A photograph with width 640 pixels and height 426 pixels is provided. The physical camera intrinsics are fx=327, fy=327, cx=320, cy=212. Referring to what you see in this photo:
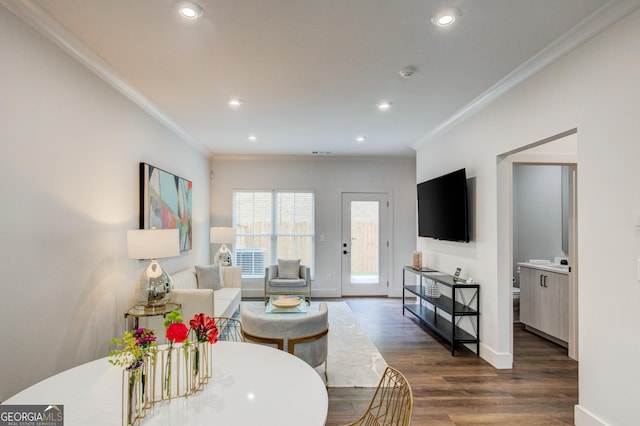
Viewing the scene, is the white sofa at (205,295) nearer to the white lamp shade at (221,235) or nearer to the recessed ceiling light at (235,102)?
the white lamp shade at (221,235)

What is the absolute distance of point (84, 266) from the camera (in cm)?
255

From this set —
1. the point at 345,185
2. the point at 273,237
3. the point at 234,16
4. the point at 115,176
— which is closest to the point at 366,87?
the point at 234,16

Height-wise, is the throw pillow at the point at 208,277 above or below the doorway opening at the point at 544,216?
below

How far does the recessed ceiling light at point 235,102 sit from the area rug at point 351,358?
289 centimetres

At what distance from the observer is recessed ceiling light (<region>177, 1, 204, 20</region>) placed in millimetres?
1926

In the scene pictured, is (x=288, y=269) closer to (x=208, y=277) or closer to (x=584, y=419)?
(x=208, y=277)

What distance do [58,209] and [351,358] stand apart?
9.72 feet

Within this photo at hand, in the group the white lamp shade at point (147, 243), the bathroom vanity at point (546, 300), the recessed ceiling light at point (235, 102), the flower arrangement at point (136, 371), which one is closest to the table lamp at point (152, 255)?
the white lamp shade at point (147, 243)

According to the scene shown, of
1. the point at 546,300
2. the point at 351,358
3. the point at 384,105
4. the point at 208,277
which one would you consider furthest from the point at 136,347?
the point at 546,300

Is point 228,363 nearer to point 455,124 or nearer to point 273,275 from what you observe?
point 455,124

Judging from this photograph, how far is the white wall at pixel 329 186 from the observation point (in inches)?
254

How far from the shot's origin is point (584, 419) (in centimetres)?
226

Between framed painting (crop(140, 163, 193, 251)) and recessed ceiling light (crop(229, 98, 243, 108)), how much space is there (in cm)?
113

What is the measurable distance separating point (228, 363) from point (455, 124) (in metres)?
3.85
